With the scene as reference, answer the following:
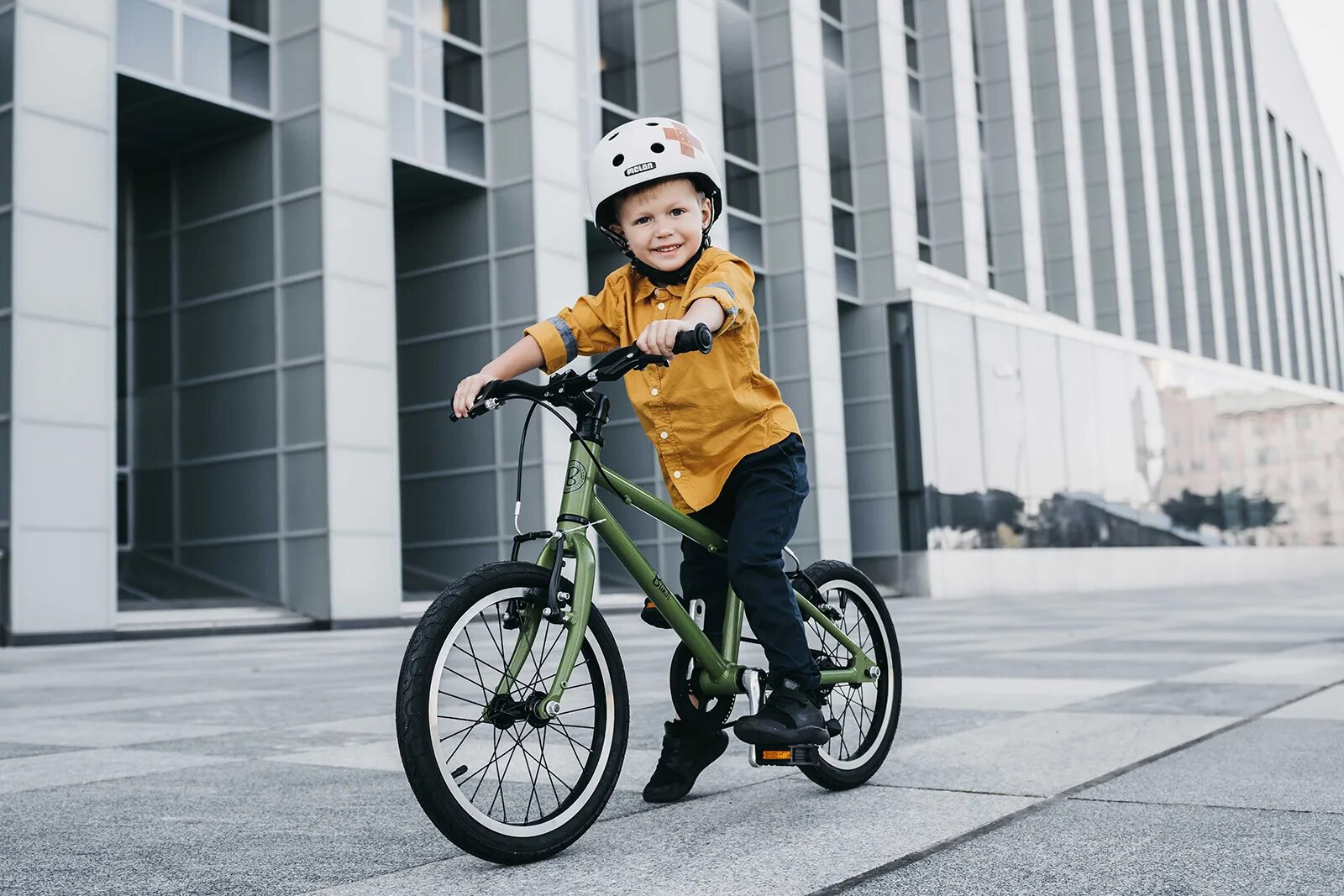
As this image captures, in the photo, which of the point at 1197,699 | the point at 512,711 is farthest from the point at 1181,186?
the point at 512,711

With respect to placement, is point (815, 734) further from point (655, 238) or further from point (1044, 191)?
point (1044, 191)

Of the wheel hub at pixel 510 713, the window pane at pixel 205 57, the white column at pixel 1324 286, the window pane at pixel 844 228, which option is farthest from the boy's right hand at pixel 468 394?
the white column at pixel 1324 286

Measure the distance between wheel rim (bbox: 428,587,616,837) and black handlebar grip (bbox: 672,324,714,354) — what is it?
0.63 meters

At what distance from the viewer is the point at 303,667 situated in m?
8.97

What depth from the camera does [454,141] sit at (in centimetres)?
1805

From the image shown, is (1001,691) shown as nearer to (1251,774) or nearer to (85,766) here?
(1251,774)

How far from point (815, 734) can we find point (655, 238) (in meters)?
1.28

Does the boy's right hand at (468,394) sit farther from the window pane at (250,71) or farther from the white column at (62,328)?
the window pane at (250,71)

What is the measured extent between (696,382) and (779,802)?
113 centimetres

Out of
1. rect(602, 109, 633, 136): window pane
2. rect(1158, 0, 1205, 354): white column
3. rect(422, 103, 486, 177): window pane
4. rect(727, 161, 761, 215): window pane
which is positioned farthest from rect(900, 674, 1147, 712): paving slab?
rect(1158, 0, 1205, 354): white column

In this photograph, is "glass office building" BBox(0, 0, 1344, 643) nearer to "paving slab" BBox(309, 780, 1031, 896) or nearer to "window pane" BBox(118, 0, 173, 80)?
"window pane" BBox(118, 0, 173, 80)

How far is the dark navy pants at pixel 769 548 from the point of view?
3232 millimetres

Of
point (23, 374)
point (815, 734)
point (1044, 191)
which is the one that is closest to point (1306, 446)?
point (1044, 191)

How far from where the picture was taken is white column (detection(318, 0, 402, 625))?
15.2m
